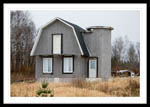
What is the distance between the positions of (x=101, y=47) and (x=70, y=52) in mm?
1546

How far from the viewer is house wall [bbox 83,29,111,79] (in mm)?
12886

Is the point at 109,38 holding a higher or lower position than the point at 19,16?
lower

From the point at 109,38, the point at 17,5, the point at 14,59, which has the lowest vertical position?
the point at 14,59

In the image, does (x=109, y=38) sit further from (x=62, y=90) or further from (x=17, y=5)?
(x=17, y=5)

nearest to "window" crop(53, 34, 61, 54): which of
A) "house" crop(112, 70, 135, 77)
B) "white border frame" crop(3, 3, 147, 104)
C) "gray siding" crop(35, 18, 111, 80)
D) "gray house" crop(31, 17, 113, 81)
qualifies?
"gray house" crop(31, 17, 113, 81)

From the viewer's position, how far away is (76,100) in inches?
329

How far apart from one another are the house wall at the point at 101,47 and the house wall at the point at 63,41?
0.88 metres

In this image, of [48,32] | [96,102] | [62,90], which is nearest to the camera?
[96,102]

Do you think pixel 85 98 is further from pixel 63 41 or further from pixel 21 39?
pixel 21 39

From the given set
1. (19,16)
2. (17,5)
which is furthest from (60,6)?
(19,16)

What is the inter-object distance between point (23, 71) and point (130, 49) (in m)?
5.70

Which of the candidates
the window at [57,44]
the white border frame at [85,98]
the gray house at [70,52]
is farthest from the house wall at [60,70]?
the white border frame at [85,98]

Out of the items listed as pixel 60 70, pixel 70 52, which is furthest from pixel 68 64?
pixel 70 52

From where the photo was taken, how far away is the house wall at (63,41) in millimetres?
12547
